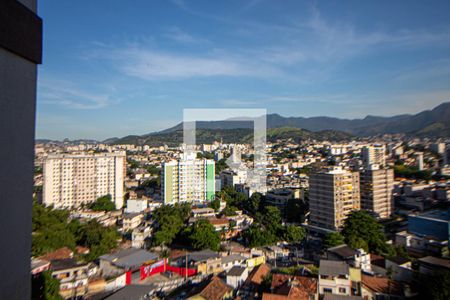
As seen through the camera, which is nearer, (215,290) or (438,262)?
(215,290)

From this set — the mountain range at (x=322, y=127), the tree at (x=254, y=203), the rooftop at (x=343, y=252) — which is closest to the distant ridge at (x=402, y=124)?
the mountain range at (x=322, y=127)

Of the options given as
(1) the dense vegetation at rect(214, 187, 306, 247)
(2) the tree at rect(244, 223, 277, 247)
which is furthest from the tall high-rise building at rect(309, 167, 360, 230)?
(2) the tree at rect(244, 223, 277, 247)

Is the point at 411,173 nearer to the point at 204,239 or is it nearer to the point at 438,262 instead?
the point at 438,262

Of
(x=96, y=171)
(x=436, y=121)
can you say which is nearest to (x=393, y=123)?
(x=436, y=121)

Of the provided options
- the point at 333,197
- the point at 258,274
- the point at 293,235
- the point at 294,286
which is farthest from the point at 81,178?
the point at 294,286

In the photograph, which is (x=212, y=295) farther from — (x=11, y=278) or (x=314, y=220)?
(x=314, y=220)

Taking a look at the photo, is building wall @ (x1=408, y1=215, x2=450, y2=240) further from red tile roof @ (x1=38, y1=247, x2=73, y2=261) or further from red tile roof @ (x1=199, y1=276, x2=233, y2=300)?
red tile roof @ (x1=38, y1=247, x2=73, y2=261)

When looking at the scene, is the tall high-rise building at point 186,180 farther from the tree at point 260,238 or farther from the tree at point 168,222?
the tree at point 260,238

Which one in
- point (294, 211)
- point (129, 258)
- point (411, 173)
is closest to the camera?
point (129, 258)
